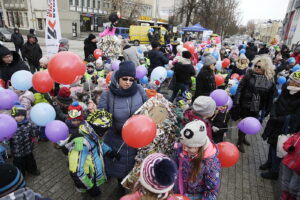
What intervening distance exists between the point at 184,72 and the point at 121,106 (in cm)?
321

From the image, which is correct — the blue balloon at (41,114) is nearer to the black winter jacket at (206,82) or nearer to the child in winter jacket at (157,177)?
the child in winter jacket at (157,177)

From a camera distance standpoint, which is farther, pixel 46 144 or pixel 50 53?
pixel 50 53

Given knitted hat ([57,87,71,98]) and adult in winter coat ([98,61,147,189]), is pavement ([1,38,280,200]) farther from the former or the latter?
knitted hat ([57,87,71,98])

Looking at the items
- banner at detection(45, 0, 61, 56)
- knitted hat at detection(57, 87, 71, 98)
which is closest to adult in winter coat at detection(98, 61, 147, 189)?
knitted hat at detection(57, 87, 71, 98)

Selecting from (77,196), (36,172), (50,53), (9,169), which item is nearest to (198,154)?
(9,169)

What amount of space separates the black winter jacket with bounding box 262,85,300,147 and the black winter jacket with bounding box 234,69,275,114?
1.90ft

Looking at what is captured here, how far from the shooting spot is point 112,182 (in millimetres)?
3568

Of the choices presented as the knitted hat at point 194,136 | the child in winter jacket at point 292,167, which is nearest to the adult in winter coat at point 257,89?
the child in winter jacket at point 292,167

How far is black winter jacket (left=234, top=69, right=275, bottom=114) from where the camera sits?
413 centimetres

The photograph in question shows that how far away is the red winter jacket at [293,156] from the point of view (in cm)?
268

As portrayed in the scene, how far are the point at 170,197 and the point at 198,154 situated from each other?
1.85 ft

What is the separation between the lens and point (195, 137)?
1966 millimetres

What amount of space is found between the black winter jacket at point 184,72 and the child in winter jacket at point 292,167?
10.4ft

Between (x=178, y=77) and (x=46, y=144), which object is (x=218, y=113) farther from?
(x=46, y=144)
